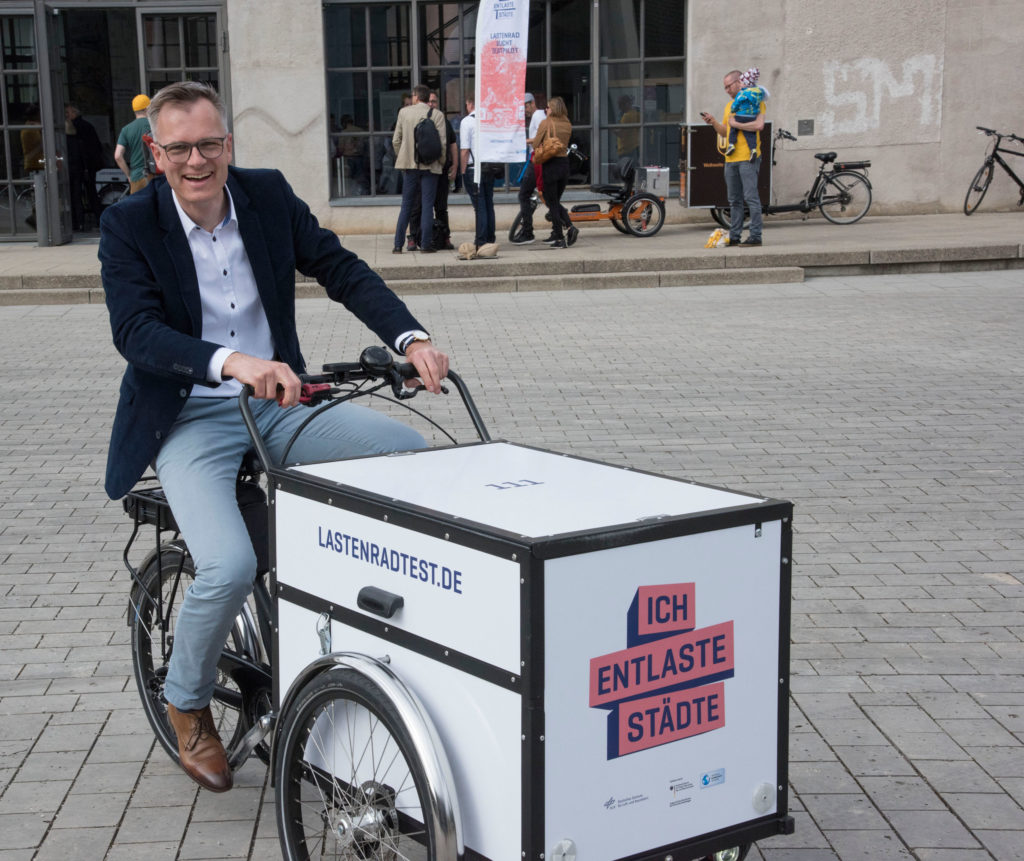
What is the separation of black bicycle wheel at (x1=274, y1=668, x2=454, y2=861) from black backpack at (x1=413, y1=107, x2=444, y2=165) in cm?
1237

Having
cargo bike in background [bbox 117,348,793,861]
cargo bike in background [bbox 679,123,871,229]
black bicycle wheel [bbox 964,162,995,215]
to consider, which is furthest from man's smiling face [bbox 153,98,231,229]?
black bicycle wheel [bbox 964,162,995,215]

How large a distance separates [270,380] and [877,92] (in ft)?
53.4

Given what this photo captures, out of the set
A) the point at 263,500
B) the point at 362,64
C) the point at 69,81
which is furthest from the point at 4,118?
the point at 263,500

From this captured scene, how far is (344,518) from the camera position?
2729 mm

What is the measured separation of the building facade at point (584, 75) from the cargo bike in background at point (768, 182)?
45cm

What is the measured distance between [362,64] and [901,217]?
742cm

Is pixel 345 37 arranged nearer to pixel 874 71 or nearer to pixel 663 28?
pixel 663 28

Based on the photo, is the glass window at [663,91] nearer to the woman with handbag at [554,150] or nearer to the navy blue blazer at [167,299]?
the woman with handbag at [554,150]

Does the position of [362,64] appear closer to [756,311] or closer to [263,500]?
[756,311]

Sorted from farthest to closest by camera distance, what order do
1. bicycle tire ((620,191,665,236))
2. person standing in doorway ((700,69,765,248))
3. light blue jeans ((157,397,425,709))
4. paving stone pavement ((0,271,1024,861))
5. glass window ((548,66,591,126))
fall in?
glass window ((548,66,591,126)), bicycle tire ((620,191,665,236)), person standing in doorway ((700,69,765,248)), paving stone pavement ((0,271,1024,861)), light blue jeans ((157,397,425,709))

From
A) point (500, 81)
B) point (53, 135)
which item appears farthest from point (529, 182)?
point (53, 135)

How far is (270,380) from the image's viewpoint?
9.72 feet

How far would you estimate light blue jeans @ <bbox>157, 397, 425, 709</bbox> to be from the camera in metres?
3.10

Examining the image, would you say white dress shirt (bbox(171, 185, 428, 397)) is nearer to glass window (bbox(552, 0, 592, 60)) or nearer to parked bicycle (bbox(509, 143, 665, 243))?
parked bicycle (bbox(509, 143, 665, 243))
